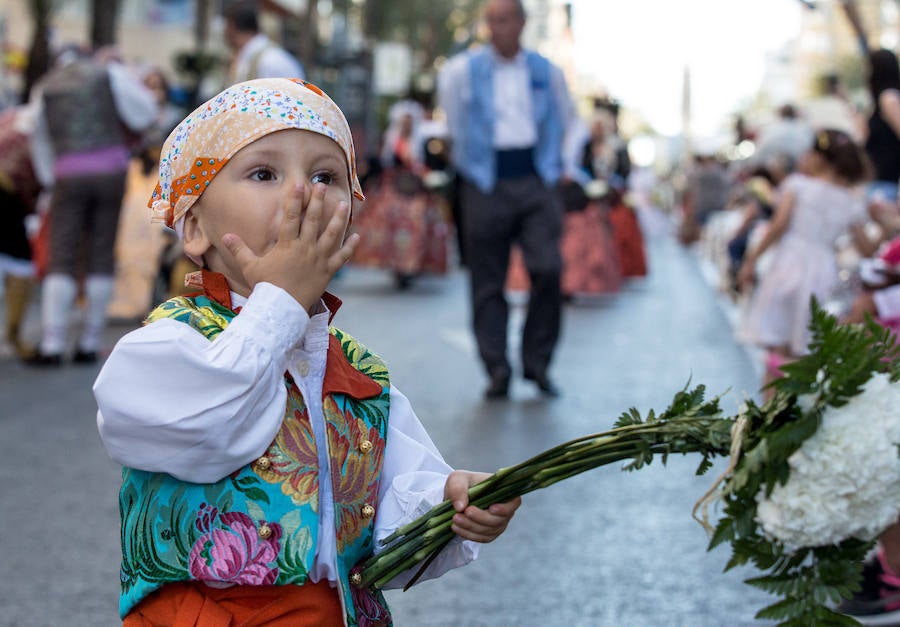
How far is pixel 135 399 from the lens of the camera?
85.7 inches

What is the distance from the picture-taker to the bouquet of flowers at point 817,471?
194 cm

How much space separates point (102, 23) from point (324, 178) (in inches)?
853

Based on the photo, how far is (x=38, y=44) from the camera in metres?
23.3

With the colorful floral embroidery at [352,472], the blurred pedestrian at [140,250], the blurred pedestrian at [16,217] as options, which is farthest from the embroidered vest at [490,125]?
the colorful floral embroidery at [352,472]

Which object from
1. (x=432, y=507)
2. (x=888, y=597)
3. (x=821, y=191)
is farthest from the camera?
(x=821, y=191)

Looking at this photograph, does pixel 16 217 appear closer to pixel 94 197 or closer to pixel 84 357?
pixel 94 197

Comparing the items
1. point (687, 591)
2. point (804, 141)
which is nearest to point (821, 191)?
point (687, 591)

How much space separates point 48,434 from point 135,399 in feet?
17.0

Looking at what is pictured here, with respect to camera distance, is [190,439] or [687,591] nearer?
[190,439]

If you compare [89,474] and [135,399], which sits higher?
[135,399]

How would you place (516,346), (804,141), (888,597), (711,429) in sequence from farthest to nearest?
(804,141) → (516,346) → (888,597) → (711,429)

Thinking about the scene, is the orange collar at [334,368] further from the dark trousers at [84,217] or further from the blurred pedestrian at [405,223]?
the blurred pedestrian at [405,223]

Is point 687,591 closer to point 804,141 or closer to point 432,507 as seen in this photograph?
point 432,507

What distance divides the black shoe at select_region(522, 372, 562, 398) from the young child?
19.4 ft
